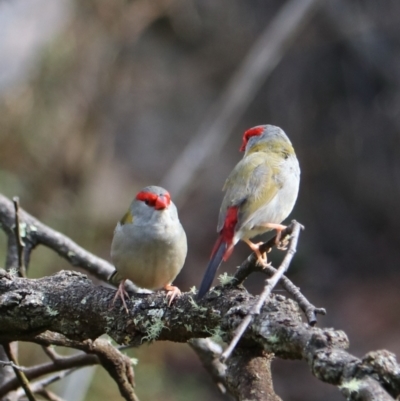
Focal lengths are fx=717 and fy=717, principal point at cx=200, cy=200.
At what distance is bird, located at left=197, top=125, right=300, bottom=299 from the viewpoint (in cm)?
279

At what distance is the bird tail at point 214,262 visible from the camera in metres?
2.24

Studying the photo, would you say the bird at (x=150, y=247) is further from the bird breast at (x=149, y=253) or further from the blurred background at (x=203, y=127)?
the blurred background at (x=203, y=127)

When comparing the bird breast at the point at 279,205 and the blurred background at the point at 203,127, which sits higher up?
the blurred background at the point at 203,127

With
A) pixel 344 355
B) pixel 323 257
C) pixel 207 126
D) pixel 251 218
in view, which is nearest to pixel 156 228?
pixel 251 218

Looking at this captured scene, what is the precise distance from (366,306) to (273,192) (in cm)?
691

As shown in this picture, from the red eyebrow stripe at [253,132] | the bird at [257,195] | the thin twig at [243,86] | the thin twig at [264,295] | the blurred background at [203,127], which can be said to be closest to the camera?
the thin twig at [264,295]

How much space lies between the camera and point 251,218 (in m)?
2.84

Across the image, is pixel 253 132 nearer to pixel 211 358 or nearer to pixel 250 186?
pixel 250 186

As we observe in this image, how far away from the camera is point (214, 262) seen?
255 cm

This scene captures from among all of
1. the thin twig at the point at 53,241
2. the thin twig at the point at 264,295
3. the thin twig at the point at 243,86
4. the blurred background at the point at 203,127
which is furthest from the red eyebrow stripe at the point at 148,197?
the thin twig at the point at 243,86

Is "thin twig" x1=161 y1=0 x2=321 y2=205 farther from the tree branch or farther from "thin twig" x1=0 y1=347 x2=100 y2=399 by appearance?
the tree branch

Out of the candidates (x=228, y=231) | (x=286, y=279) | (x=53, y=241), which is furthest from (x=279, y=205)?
(x=53, y=241)

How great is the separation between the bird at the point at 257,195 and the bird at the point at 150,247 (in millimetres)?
317

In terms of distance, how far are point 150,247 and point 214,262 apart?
605 mm
